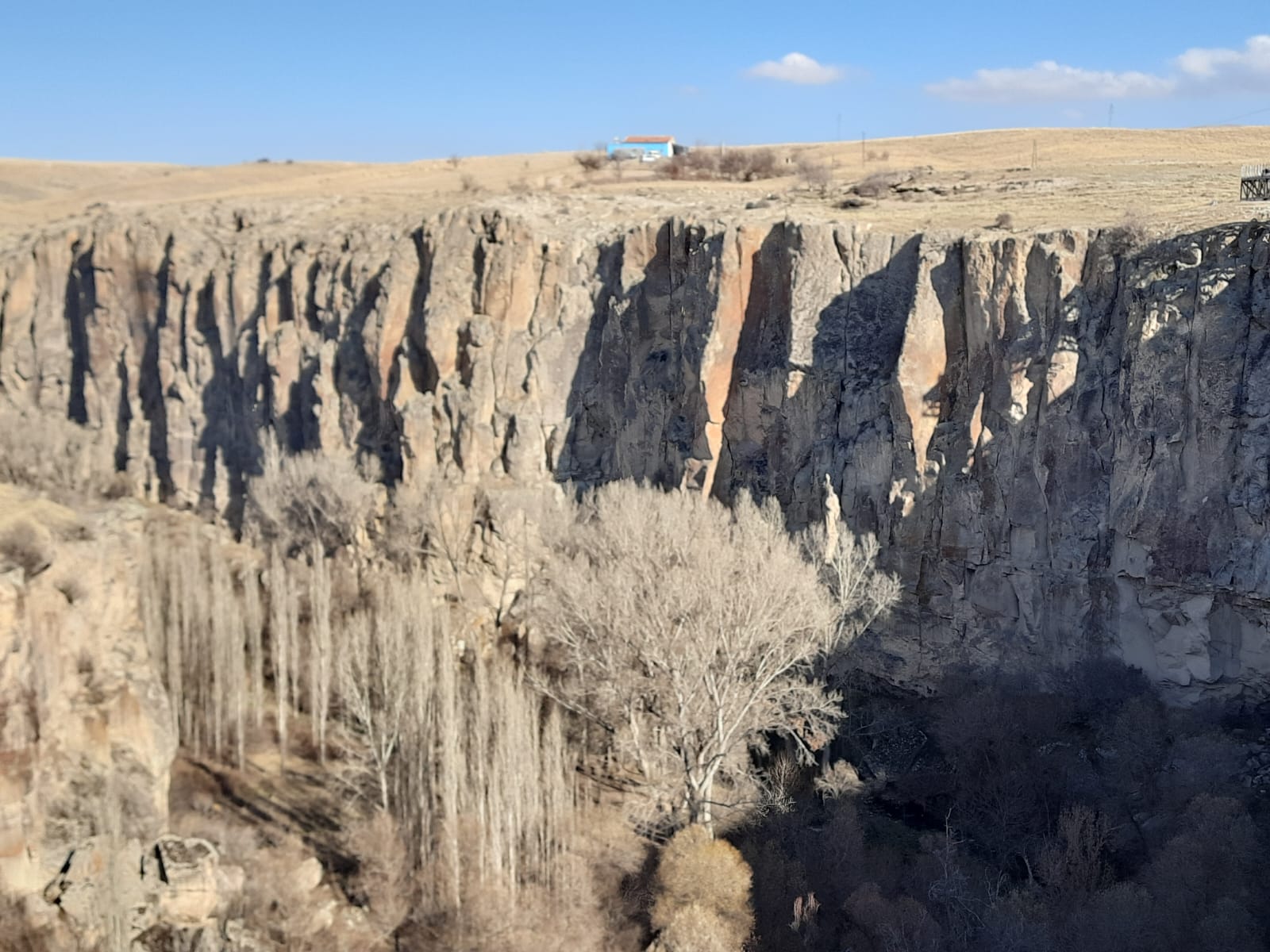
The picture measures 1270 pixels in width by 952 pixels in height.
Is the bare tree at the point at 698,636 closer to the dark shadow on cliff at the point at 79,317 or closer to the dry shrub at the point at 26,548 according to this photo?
the dry shrub at the point at 26,548

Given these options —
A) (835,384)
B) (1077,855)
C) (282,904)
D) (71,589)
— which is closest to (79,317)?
(71,589)

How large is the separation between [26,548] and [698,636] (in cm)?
1054

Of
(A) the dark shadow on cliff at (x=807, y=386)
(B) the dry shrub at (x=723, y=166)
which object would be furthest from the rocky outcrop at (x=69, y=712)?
(B) the dry shrub at (x=723, y=166)

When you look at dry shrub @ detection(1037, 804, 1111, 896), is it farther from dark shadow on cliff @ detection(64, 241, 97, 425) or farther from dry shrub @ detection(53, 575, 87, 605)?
dark shadow on cliff @ detection(64, 241, 97, 425)

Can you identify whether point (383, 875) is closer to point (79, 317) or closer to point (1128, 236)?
point (1128, 236)

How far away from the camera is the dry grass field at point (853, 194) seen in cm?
2562

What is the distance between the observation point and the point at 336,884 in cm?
1925

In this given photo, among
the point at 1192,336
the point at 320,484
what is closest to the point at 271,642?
the point at 320,484

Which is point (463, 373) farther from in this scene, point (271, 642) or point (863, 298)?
point (863, 298)

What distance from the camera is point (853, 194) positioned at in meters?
32.3

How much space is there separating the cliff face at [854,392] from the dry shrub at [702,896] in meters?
6.21

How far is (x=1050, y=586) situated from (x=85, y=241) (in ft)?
111

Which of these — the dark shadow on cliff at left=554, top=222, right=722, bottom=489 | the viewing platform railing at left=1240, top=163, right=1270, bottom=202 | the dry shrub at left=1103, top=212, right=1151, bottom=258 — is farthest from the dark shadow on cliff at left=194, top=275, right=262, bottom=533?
the viewing platform railing at left=1240, top=163, right=1270, bottom=202

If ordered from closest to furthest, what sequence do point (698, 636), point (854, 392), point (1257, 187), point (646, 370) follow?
point (698, 636) < point (1257, 187) < point (854, 392) < point (646, 370)
